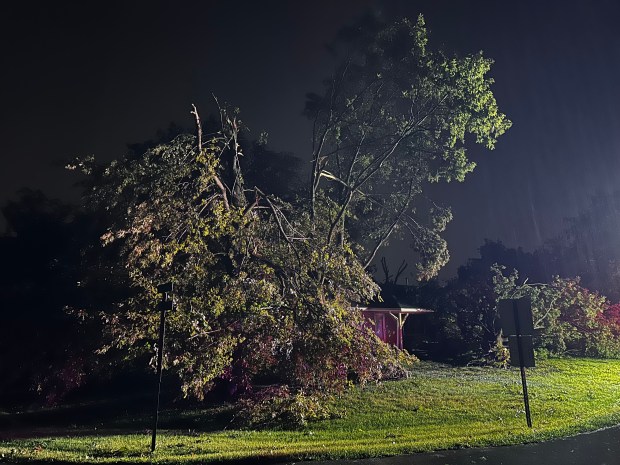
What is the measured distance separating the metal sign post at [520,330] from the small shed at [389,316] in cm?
2280

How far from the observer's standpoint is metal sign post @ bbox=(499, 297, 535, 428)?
1009cm

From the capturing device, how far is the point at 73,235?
21.4 metres

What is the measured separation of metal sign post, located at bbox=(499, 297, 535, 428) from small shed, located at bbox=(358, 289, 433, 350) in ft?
74.8

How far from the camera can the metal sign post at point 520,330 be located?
397 inches

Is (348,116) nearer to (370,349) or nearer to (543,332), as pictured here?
(370,349)

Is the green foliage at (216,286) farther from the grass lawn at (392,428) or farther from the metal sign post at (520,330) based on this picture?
the metal sign post at (520,330)

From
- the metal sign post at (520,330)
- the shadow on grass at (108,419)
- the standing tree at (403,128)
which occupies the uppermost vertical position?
the standing tree at (403,128)

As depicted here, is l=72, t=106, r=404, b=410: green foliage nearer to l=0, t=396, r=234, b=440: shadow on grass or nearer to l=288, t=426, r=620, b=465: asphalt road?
l=0, t=396, r=234, b=440: shadow on grass

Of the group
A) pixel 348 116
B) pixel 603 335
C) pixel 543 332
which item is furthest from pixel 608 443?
pixel 603 335

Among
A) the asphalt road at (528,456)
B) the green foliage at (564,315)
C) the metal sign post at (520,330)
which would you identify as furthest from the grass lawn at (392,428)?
the green foliage at (564,315)

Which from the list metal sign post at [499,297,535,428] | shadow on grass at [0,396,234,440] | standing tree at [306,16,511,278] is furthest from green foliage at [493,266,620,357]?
shadow on grass at [0,396,234,440]

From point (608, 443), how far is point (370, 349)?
674cm

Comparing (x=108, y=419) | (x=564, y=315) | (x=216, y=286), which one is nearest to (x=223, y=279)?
(x=216, y=286)

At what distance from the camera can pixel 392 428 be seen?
38.9ft
